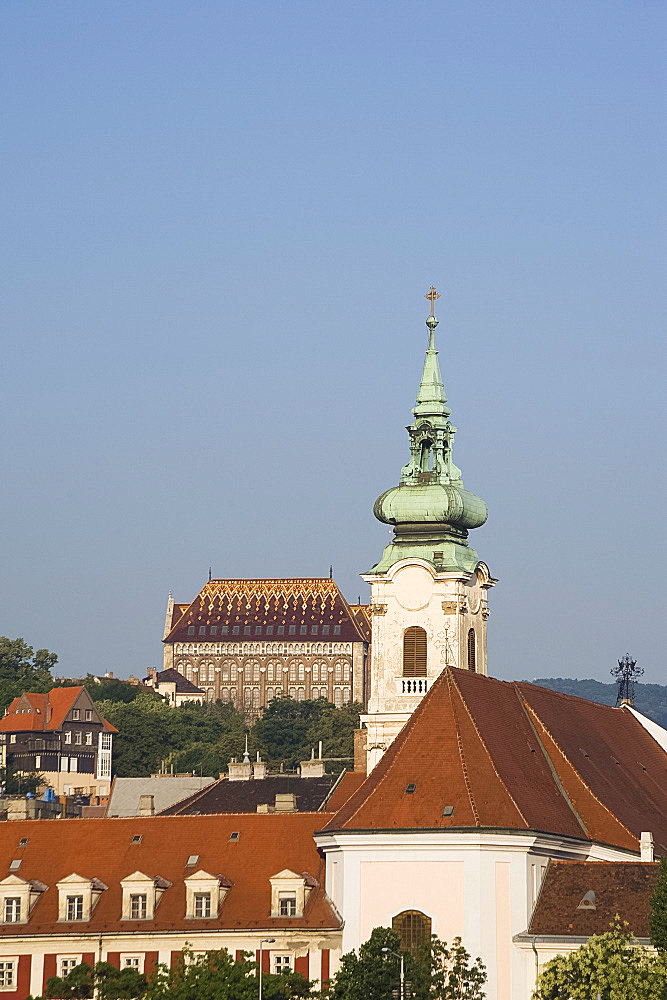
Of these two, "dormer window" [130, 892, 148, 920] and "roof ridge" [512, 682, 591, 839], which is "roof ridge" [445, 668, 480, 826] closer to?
"roof ridge" [512, 682, 591, 839]

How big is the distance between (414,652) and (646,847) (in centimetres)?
2735

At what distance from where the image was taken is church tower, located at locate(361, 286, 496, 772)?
376ft

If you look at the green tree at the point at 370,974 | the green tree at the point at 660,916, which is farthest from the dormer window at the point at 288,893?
the green tree at the point at 660,916

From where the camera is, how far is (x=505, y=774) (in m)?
85.7

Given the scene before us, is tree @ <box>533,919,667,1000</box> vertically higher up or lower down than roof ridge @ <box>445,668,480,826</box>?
lower down

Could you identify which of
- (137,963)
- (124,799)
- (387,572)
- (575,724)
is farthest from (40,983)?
(124,799)

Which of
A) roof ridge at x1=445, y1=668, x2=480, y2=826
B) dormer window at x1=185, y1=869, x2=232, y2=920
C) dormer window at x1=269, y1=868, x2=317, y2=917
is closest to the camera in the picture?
roof ridge at x1=445, y1=668, x2=480, y2=826

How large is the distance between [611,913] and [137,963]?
1735 centimetres

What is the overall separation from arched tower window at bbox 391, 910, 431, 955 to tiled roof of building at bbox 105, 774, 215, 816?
7372 cm

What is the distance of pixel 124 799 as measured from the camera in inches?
6373

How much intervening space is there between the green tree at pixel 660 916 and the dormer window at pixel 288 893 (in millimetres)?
15353

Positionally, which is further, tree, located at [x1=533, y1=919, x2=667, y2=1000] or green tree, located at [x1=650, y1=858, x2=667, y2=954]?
green tree, located at [x1=650, y1=858, x2=667, y2=954]

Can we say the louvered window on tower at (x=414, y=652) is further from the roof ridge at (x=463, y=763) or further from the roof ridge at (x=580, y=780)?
the roof ridge at (x=463, y=763)

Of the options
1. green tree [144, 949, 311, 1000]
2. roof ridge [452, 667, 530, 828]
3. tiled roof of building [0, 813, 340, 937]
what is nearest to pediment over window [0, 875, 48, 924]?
tiled roof of building [0, 813, 340, 937]
